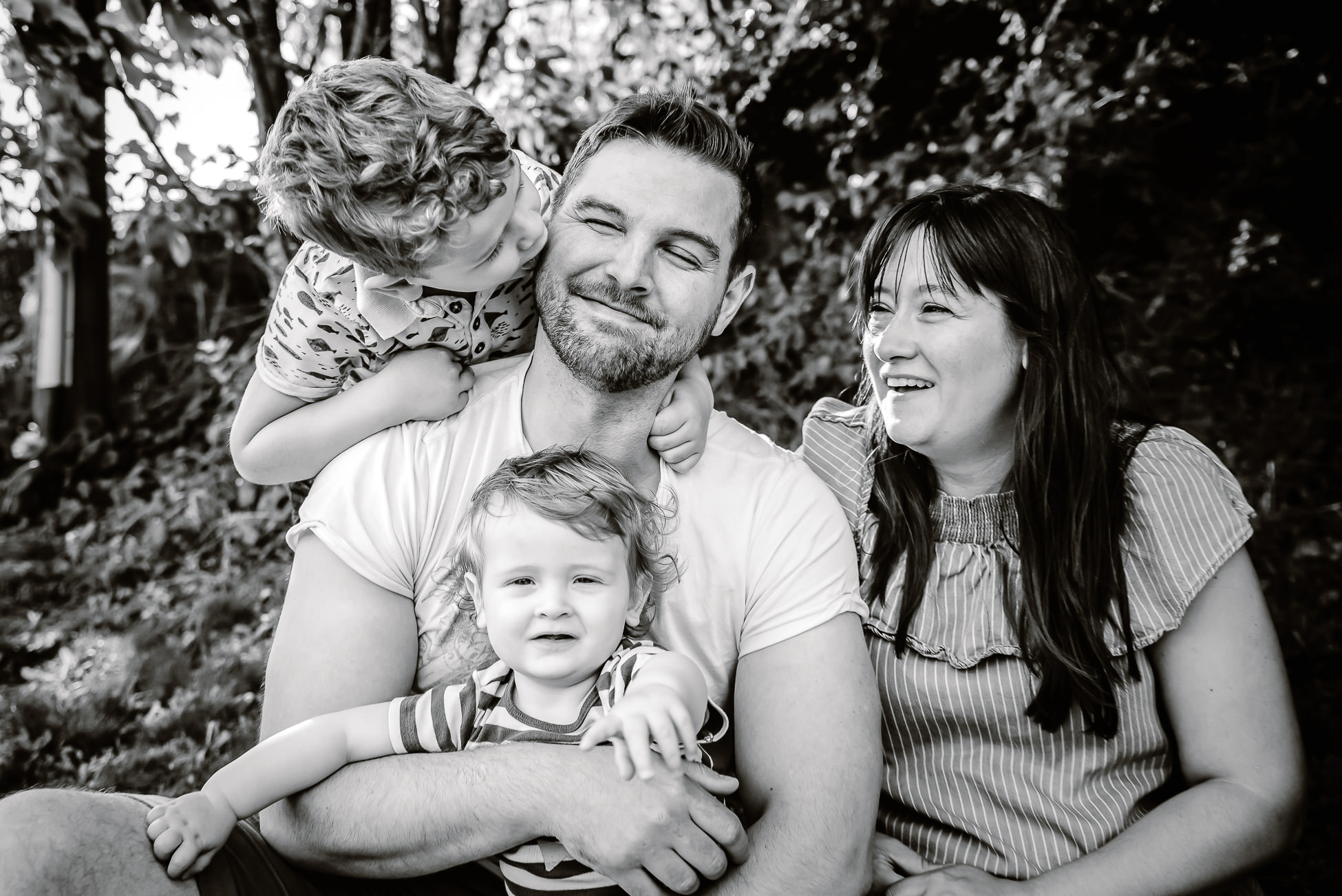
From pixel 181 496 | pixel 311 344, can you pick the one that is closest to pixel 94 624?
pixel 181 496

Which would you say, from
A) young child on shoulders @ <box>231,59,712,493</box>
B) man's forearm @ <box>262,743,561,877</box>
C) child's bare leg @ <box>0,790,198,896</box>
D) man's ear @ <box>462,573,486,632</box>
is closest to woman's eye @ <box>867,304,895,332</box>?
young child on shoulders @ <box>231,59,712,493</box>

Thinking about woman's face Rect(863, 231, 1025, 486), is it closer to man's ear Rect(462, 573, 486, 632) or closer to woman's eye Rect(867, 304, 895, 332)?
woman's eye Rect(867, 304, 895, 332)

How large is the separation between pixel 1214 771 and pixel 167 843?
6.01ft

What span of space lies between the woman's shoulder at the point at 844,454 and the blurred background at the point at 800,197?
104 centimetres

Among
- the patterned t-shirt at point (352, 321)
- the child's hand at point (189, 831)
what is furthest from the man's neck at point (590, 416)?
the child's hand at point (189, 831)

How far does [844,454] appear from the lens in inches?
94.0

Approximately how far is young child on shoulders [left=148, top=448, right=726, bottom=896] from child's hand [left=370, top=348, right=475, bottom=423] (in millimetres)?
238

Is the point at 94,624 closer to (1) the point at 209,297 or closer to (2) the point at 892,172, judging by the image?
(1) the point at 209,297

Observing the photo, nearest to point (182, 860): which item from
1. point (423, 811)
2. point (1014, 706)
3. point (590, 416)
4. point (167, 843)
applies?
point (167, 843)

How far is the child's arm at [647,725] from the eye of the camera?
1457 mm

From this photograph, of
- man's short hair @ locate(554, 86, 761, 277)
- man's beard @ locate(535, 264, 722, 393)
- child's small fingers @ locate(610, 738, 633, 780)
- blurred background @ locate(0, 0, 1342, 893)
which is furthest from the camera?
blurred background @ locate(0, 0, 1342, 893)

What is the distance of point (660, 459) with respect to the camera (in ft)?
7.07

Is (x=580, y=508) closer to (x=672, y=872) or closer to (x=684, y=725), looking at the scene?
(x=684, y=725)

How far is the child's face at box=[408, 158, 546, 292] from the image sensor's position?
1788mm
